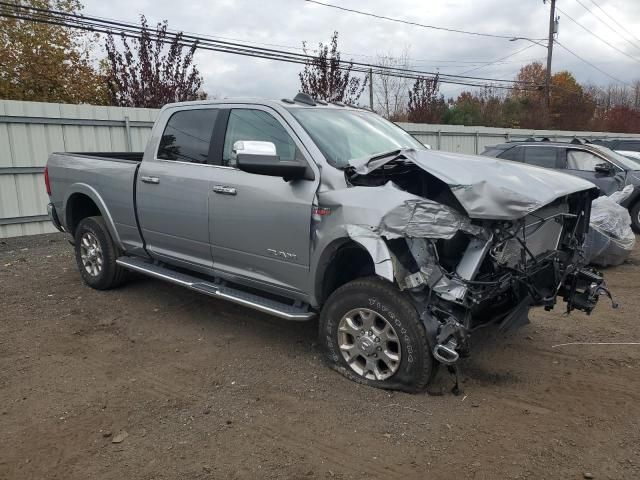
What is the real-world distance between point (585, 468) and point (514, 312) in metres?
1.14

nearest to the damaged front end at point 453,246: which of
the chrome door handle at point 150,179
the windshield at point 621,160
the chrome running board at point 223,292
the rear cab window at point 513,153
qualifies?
the chrome running board at point 223,292

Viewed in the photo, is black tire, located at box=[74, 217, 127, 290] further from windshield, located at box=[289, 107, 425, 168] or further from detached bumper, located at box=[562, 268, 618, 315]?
detached bumper, located at box=[562, 268, 618, 315]

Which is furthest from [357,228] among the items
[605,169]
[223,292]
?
[605,169]

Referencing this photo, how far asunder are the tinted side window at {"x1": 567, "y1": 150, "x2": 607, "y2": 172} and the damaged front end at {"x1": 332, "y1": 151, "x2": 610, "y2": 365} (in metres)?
7.07

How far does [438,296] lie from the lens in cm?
344

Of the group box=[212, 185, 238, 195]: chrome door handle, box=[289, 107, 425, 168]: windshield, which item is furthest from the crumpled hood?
box=[212, 185, 238, 195]: chrome door handle

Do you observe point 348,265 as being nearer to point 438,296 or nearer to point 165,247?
point 438,296

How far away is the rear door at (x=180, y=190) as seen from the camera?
4.71 meters

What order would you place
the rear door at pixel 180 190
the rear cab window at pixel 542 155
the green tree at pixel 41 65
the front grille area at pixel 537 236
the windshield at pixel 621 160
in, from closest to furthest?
the front grille area at pixel 537 236 → the rear door at pixel 180 190 → the windshield at pixel 621 160 → the rear cab window at pixel 542 155 → the green tree at pixel 41 65

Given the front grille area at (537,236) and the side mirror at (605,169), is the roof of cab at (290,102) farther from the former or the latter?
the side mirror at (605,169)

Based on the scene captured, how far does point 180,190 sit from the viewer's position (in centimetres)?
482

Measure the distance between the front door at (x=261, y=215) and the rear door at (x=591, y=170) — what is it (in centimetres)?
756

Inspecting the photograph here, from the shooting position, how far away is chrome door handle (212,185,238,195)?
4.37 meters

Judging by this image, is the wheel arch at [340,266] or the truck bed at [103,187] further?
the truck bed at [103,187]
